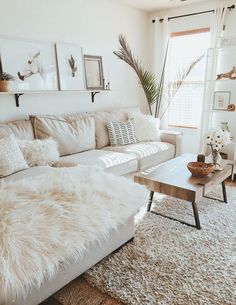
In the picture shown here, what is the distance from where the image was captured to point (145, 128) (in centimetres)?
366

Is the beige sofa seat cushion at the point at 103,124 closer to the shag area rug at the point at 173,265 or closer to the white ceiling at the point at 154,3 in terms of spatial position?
the shag area rug at the point at 173,265

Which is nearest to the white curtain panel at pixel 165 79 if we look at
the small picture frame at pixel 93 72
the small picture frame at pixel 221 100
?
the small picture frame at pixel 221 100

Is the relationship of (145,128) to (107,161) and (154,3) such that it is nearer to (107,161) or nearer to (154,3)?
(107,161)

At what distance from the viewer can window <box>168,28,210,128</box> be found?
12.8 ft

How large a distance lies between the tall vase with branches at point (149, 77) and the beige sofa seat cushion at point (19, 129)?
194 centimetres

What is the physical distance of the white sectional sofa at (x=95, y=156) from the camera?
1480 mm

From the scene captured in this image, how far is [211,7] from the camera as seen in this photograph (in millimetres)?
3688

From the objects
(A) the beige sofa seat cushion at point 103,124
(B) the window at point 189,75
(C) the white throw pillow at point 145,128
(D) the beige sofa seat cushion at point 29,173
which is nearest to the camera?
(D) the beige sofa seat cushion at point 29,173

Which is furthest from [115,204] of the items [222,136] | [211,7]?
[211,7]

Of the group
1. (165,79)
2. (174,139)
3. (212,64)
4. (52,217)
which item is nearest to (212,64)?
(212,64)

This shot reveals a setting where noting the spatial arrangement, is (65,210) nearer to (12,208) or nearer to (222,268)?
(12,208)

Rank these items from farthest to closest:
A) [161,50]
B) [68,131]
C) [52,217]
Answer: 1. [161,50]
2. [68,131]
3. [52,217]

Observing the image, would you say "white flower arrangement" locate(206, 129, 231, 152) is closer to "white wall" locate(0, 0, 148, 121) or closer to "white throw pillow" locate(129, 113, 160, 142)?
"white throw pillow" locate(129, 113, 160, 142)

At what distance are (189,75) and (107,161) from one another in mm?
2321
